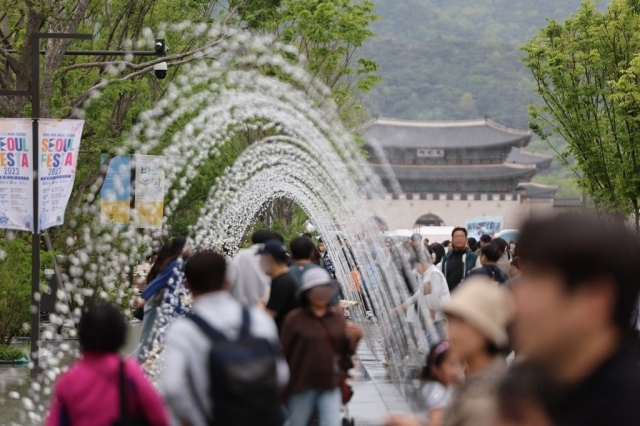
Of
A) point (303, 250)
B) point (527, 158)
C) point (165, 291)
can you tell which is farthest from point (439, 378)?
point (527, 158)

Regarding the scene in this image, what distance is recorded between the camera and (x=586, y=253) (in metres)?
2.03

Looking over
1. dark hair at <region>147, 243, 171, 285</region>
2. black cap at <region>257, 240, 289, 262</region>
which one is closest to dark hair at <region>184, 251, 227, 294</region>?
black cap at <region>257, 240, 289, 262</region>

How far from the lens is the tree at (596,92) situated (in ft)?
90.9

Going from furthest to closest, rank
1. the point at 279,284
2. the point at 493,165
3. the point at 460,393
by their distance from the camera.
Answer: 1. the point at 493,165
2. the point at 279,284
3. the point at 460,393

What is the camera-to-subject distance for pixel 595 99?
30.2 meters

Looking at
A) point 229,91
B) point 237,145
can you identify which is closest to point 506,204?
point 237,145

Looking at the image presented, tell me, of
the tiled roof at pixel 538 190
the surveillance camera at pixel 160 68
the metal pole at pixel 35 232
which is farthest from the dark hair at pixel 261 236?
the tiled roof at pixel 538 190

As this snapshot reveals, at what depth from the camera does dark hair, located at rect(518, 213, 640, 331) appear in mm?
2035

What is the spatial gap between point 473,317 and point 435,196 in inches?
3220

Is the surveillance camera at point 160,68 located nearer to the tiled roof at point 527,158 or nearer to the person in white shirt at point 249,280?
the person in white shirt at point 249,280

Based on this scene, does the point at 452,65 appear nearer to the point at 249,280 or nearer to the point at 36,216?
the point at 36,216

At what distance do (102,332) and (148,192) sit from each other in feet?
51.4

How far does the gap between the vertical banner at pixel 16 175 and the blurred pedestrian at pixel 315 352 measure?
278 inches

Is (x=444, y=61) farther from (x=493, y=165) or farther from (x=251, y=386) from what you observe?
(x=251, y=386)
